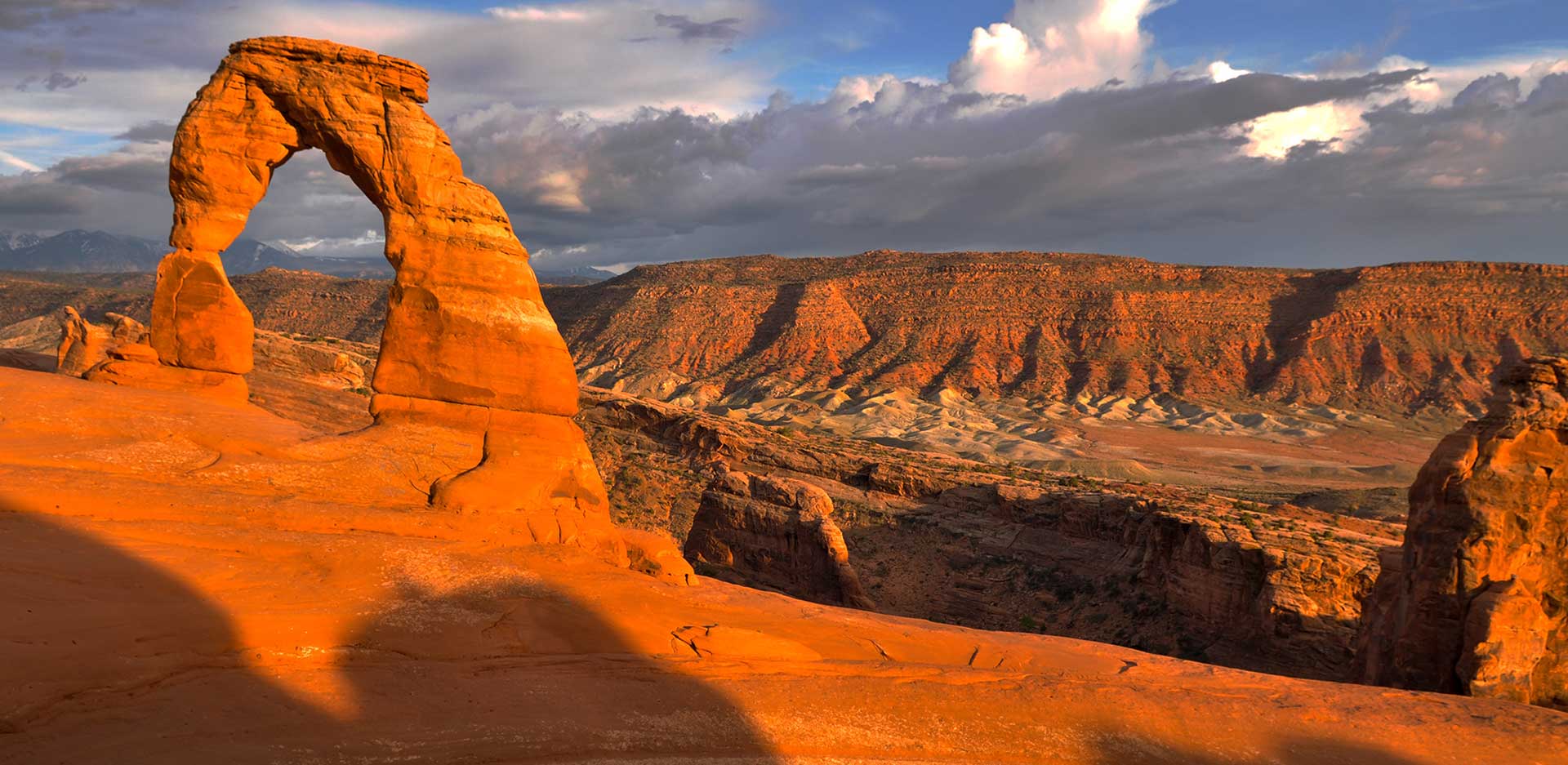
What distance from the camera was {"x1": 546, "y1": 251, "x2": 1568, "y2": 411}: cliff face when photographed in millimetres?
95750

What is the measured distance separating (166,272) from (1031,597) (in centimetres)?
2306

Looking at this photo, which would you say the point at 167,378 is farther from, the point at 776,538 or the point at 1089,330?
the point at 1089,330

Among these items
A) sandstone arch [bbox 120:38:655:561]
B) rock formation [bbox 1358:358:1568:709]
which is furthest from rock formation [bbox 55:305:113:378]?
rock formation [bbox 1358:358:1568:709]

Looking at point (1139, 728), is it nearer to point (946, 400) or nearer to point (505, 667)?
point (505, 667)

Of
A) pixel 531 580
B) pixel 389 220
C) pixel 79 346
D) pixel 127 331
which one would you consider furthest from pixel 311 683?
pixel 127 331

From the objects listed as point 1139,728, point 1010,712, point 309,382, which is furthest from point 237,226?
point 309,382

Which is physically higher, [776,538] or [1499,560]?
[1499,560]

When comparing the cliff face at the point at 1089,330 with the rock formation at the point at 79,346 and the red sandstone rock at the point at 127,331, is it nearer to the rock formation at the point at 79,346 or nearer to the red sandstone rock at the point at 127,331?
the red sandstone rock at the point at 127,331

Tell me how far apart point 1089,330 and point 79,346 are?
320 feet

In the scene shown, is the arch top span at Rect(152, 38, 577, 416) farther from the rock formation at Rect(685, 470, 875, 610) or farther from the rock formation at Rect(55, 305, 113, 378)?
the rock formation at Rect(685, 470, 875, 610)

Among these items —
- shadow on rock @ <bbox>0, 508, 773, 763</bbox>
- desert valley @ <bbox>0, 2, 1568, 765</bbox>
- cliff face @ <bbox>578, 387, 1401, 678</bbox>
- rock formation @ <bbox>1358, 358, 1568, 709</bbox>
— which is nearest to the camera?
shadow on rock @ <bbox>0, 508, 773, 763</bbox>

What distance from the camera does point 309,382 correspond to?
3281 cm

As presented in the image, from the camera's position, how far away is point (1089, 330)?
10444 centimetres

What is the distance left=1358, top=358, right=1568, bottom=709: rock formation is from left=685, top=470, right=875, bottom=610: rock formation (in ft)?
42.1
